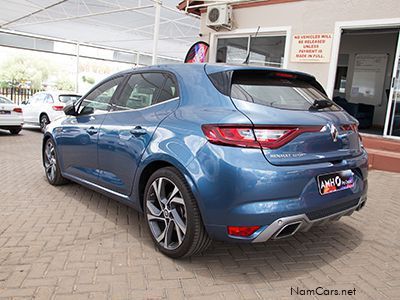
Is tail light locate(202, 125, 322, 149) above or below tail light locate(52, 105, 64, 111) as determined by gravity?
above

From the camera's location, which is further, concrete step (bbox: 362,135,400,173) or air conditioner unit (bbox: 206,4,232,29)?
air conditioner unit (bbox: 206,4,232,29)

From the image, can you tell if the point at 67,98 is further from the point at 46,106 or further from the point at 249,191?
the point at 249,191

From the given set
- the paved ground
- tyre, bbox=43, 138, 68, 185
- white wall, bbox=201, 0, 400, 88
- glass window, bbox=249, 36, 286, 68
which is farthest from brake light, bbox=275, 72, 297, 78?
glass window, bbox=249, 36, 286, 68

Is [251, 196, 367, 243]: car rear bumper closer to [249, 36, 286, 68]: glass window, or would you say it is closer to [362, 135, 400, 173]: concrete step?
[362, 135, 400, 173]: concrete step

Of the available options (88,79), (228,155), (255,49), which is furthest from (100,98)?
(88,79)

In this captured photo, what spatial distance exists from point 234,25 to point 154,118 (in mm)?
7358

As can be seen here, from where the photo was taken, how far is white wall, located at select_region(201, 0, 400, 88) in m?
7.43

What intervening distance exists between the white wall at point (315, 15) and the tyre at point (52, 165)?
598 cm

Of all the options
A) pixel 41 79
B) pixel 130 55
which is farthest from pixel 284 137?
pixel 41 79

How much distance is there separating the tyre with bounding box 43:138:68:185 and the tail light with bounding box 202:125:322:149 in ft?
10.0

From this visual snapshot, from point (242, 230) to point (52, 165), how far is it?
3487 millimetres

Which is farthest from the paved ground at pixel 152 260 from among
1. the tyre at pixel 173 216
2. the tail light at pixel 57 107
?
the tail light at pixel 57 107

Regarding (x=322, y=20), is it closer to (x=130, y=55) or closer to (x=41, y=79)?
(x=130, y=55)

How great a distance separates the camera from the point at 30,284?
2.55 m
